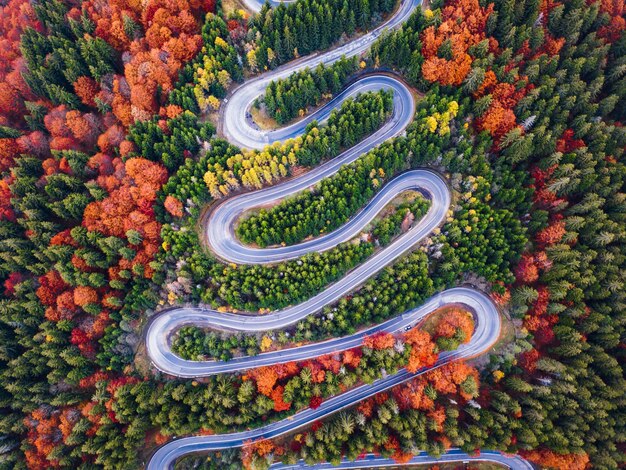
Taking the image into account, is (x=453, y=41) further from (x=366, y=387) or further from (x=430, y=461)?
(x=430, y=461)

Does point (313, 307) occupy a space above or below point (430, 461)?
above

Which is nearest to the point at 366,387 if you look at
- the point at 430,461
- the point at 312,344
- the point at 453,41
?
the point at 312,344

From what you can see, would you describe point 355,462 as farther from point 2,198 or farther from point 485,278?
point 2,198

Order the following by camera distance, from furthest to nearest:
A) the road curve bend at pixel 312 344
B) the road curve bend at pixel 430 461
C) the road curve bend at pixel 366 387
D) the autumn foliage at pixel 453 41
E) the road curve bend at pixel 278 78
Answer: the road curve bend at pixel 278 78
the autumn foliage at pixel 453 41
the road curve bend at pixel 312 344
the road curve bend at pixel 366 387
the road curve bend at pixel 430 461

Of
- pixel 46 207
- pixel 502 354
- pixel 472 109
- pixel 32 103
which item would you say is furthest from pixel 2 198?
pixel 502 354

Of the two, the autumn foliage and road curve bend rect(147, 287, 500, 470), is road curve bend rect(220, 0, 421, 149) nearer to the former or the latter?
the autumn foliage

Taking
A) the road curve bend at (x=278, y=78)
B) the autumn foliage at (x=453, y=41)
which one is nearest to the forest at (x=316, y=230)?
the autumn foliage at (x=453, y=41)

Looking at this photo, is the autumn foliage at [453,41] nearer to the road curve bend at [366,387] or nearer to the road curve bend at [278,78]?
the road curve bend at [278,78]
